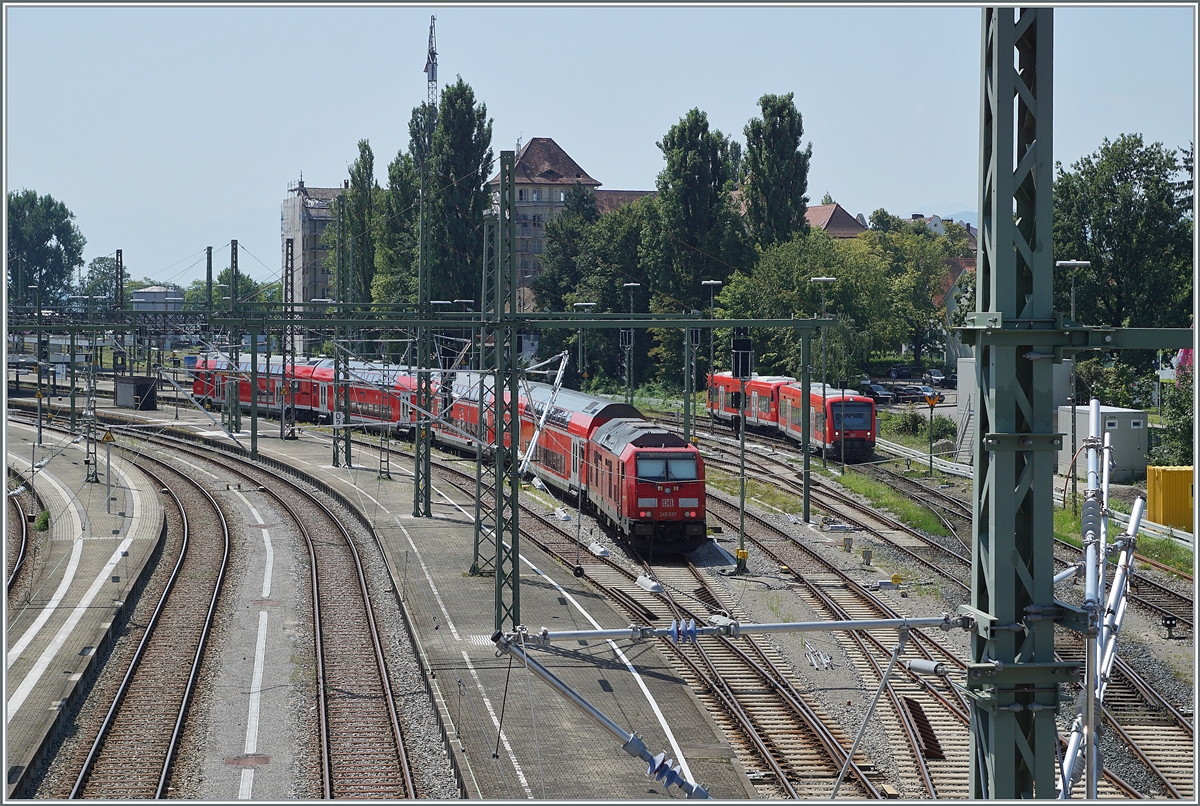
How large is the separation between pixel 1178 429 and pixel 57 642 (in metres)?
31.9

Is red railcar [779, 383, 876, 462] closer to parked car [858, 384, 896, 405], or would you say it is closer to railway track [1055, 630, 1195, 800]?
parked car [858, 384, 896, 405]

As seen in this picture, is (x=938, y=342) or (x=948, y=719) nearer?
(x=948, y=719)

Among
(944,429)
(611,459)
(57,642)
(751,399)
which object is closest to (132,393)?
(751,399)

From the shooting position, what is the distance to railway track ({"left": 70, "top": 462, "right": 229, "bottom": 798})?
15414mm

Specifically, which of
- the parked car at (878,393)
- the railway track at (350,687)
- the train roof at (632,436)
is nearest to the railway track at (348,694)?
the railway track at (350,687)

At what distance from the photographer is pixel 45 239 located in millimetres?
136750

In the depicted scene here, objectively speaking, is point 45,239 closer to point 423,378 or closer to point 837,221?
point 837,221

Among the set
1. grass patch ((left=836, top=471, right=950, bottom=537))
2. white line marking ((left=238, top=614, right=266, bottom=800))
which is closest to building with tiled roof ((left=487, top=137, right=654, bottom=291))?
grass patch ((left=836, top=471, right=950, bottom=537))

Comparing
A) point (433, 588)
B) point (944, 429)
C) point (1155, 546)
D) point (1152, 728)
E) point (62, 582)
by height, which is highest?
point (944, 429)

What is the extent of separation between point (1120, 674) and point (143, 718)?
15.3 metres

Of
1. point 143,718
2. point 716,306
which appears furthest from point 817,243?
point 143,718

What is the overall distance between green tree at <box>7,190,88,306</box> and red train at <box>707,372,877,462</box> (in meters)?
103

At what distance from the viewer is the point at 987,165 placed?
25.3 feet

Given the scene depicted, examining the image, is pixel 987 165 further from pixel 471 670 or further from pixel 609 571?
pixel 609 571
